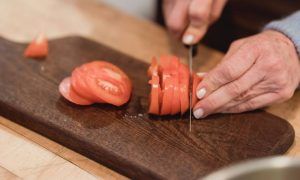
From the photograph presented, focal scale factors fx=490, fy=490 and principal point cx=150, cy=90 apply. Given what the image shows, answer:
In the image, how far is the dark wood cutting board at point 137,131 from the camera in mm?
1388

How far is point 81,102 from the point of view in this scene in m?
1.58

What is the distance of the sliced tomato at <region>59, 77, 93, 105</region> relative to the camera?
1.58 meters

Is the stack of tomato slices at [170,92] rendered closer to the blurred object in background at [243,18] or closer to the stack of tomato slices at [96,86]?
the stack of tomato slices at [96,86]

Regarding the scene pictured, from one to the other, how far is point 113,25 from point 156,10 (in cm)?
41

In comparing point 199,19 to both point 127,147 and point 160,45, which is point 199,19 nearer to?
point 160,45

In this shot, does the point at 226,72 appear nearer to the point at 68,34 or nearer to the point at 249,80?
the point at 249,80

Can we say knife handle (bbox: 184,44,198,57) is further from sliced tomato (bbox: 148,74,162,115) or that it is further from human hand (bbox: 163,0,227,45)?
sliced tomato (bbox: 148,74,162,115)

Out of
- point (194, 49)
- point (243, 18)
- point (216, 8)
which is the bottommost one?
point (243, 18)

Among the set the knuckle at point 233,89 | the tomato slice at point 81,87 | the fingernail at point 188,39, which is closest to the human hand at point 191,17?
the fingernail at point 188,39

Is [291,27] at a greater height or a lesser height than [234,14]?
greater

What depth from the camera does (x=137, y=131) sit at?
1.50 metres

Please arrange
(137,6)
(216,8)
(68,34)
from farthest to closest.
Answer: (137,6), (68,34), (216,8)

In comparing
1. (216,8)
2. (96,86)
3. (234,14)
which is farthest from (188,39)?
(234,14)

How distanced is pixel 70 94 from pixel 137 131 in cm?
26
